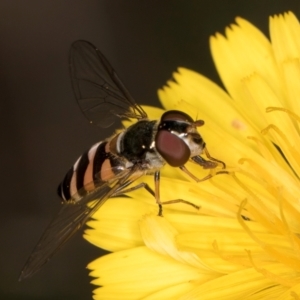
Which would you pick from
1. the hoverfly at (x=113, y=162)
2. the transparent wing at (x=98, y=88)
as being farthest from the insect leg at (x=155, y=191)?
the transparent wing at (x=98, y=88)

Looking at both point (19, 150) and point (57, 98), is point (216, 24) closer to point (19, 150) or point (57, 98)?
point (57, 98)

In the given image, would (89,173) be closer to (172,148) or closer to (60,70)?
(172,148)

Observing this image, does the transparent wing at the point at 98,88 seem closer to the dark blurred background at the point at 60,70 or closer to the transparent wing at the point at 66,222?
the transparent wing at the point at 66,222

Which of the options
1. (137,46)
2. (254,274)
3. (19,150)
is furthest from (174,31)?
(254,274)

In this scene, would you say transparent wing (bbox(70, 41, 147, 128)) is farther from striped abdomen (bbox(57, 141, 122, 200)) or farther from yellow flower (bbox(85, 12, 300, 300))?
striped abdomen (bbox(57, 141, 122, 200))

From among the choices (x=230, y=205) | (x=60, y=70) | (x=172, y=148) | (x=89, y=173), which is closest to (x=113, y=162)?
(x=89, y=173)

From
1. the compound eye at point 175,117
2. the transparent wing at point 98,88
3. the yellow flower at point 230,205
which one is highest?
the transparent wing at point 98,88
